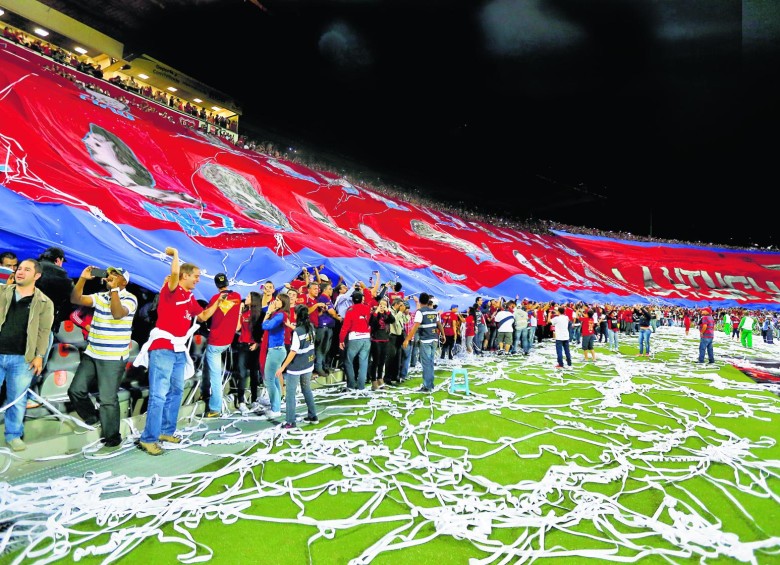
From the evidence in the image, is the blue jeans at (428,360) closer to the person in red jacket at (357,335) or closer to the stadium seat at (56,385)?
the person in red jacket at (357,335)

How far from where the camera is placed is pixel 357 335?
289 inches

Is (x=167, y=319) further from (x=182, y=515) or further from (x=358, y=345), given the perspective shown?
(x=358, y=345)

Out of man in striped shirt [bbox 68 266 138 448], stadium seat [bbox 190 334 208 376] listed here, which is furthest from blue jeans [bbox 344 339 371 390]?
man in striped shirt [bbox 68 266 138 448]

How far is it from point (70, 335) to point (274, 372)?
Result: 2.47 meters

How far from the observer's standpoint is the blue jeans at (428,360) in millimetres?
7562

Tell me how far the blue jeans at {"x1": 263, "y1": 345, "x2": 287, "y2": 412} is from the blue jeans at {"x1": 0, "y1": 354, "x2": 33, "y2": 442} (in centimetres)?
254

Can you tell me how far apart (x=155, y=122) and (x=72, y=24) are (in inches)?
325

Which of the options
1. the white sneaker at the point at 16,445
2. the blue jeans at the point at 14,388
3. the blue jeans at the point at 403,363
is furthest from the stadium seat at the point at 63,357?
the blue jeans at the point at 403,363

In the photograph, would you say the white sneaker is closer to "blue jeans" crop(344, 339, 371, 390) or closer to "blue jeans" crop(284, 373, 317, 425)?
"blue jeans" crop(284, 373, 317, 425)

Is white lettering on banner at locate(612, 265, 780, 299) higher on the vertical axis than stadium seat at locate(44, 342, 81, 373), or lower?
higher

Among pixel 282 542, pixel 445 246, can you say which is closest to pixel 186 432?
pixel 282 542

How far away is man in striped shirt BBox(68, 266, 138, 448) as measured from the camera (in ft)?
14.4

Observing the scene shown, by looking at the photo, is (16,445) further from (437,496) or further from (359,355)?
(359,355)

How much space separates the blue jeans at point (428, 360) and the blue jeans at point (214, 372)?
3.44 m
